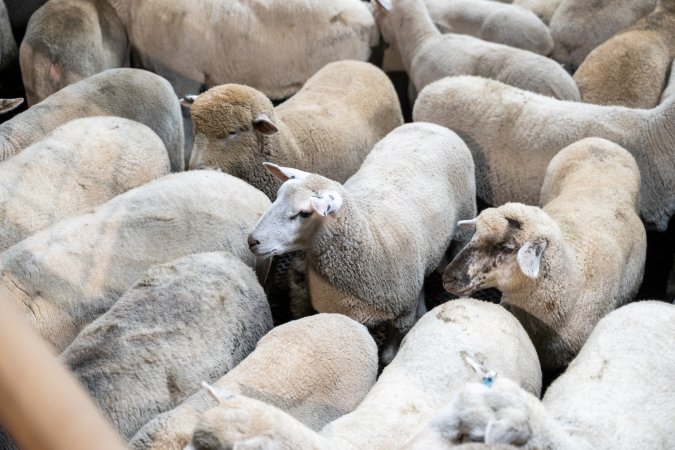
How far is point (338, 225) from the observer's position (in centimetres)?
352

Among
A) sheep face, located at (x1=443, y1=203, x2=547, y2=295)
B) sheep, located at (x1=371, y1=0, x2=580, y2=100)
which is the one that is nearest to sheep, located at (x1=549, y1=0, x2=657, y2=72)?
sheep, located at (x1=371, y1=0, x2=580, y2=100)

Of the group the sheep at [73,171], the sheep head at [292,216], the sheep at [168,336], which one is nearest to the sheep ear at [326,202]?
the sheep head at [292,216]

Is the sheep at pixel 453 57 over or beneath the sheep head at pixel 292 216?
beneath

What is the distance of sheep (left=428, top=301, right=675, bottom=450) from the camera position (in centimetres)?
223

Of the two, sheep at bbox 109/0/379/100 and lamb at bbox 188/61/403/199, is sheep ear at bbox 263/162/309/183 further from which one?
sheep at bbox 109/0/379/100

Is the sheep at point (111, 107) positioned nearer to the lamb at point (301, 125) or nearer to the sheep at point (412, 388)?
the lamb at point (301, 125)

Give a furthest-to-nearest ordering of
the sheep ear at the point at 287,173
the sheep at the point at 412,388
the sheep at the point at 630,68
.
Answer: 1. the sheep at the point at 630,68
2. the sheep ear at the point at 287,173
3. the sheep at the point at 412,388

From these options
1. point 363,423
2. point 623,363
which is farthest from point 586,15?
point 363,423

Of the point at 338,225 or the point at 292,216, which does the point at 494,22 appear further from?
the point at 292,216

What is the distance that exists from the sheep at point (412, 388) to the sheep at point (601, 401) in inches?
7.9

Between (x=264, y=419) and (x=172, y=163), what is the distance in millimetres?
3170

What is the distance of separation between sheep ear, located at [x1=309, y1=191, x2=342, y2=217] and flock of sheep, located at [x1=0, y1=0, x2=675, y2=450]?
0.04 feet

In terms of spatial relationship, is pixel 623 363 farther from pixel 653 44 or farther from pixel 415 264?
pixel 653 44

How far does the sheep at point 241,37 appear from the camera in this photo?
19.7ft
